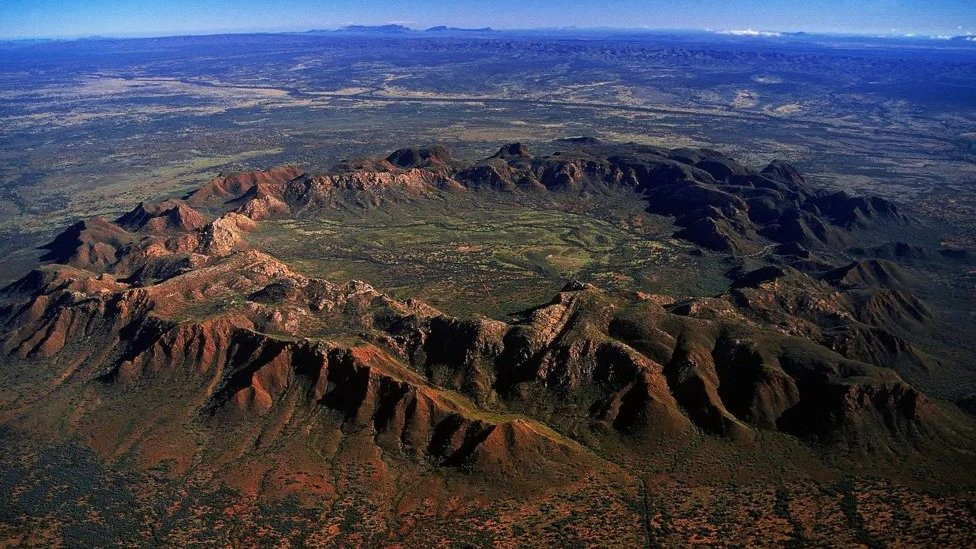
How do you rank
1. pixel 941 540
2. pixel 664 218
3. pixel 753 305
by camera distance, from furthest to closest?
pixel 664 218 < pixel 753 305 < pixel 941 540

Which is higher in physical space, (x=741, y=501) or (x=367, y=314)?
(x=367, y=314)

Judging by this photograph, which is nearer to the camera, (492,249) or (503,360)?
(503,360)

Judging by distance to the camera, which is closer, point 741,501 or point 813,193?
point 741,501

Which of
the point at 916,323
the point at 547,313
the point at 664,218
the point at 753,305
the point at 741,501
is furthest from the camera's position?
the point at 664,218

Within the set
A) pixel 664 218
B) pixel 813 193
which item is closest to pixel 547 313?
pixel 664 218

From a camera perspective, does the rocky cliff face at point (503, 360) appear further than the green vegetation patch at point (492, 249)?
No

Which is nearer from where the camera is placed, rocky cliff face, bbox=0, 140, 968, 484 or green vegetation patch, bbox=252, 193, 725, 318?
rocky cliff face, bbox=0, 140, 968, 484

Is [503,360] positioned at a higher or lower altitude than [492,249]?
higher

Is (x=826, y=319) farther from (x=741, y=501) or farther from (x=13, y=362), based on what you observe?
(x=13, y=362)
